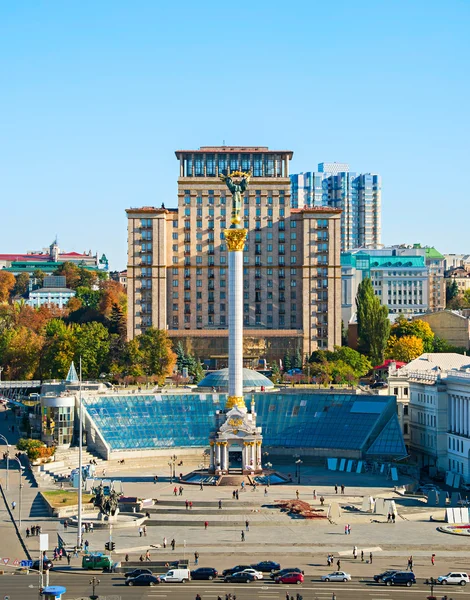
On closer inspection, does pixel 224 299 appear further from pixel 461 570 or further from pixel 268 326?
pixel 461 570

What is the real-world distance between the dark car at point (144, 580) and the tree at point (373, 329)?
10148 centimetres

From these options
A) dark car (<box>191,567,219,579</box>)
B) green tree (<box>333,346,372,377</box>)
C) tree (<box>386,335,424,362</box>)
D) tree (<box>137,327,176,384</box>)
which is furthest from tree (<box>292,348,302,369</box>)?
dark car (<box>191,567,219,579</box>)

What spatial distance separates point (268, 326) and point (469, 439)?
64890 millimetres

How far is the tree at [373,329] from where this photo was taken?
17088 cm

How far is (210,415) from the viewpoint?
136m

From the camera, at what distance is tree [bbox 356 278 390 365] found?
171m

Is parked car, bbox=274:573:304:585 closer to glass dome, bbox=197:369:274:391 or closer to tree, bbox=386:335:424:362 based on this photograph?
glass dome, bbox=197:369:274:391

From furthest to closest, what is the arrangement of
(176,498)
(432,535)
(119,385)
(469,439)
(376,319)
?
(376,319) < (119,385) < (469,439) < (176,498) < (432,535)

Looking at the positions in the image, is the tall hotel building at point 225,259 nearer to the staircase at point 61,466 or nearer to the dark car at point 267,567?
the staircase at point 61,466

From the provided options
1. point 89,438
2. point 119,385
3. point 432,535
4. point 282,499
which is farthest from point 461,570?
point 119,385

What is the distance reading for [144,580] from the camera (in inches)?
2822

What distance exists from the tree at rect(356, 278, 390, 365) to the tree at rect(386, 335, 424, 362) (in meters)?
3.74

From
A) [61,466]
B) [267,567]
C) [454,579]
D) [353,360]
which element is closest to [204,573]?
[267,567]

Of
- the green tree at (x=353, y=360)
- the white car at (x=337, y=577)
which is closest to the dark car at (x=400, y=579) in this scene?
the white car at (x=337, y=577)
